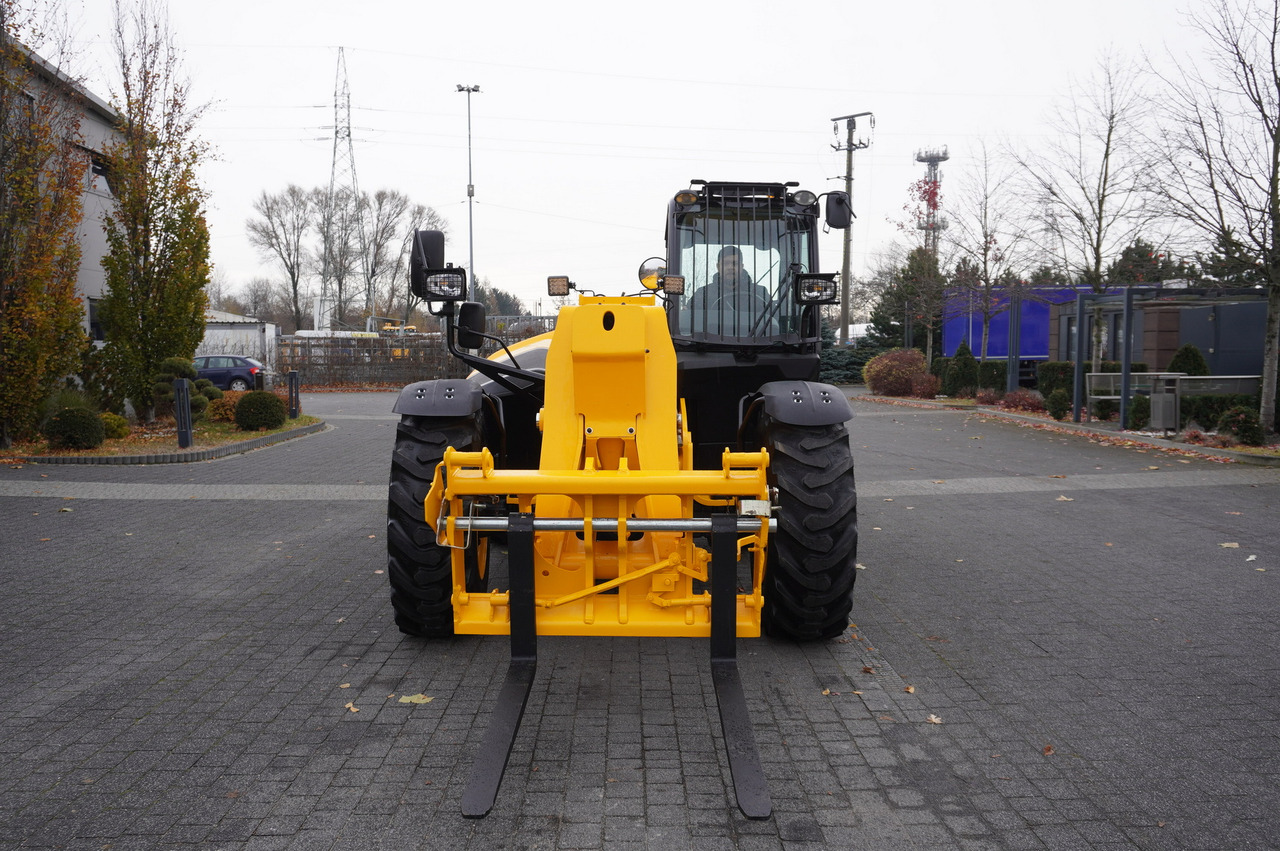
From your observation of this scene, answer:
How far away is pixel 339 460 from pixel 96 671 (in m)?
9.03

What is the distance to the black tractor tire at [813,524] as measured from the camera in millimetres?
4254

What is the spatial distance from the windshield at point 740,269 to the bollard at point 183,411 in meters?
10.2

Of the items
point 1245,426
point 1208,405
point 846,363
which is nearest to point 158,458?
point 1245,426

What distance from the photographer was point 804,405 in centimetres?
444

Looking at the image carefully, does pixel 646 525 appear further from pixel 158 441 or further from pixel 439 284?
pixel 158 441

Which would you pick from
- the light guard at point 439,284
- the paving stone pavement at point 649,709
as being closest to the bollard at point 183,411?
the paving stone pavement at point 649,709

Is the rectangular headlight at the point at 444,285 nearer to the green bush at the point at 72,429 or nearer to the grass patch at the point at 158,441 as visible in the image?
the grass patch at the point at 158,441

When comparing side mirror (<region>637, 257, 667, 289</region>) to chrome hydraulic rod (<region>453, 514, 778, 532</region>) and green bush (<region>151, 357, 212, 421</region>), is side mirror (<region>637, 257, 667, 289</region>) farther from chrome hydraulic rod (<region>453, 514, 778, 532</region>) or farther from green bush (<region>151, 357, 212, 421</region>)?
green bush (<region>151, 357, 212, 421</region>)

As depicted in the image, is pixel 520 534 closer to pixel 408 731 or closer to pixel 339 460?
pixel 408 731

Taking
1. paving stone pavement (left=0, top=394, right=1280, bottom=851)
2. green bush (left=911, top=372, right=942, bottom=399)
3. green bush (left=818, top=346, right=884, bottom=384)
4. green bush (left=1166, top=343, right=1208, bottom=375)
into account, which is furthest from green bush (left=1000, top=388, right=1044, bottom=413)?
green bush (left=818, top=346, right=884, bottom=384)

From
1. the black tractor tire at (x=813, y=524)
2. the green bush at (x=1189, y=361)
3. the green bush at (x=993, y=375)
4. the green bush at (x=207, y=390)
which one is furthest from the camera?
the green bush at (x=993, y=375)

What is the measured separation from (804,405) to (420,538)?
2093 millimetres

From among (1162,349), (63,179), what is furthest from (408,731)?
(1162,349)

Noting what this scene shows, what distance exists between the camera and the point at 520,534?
138 inches
